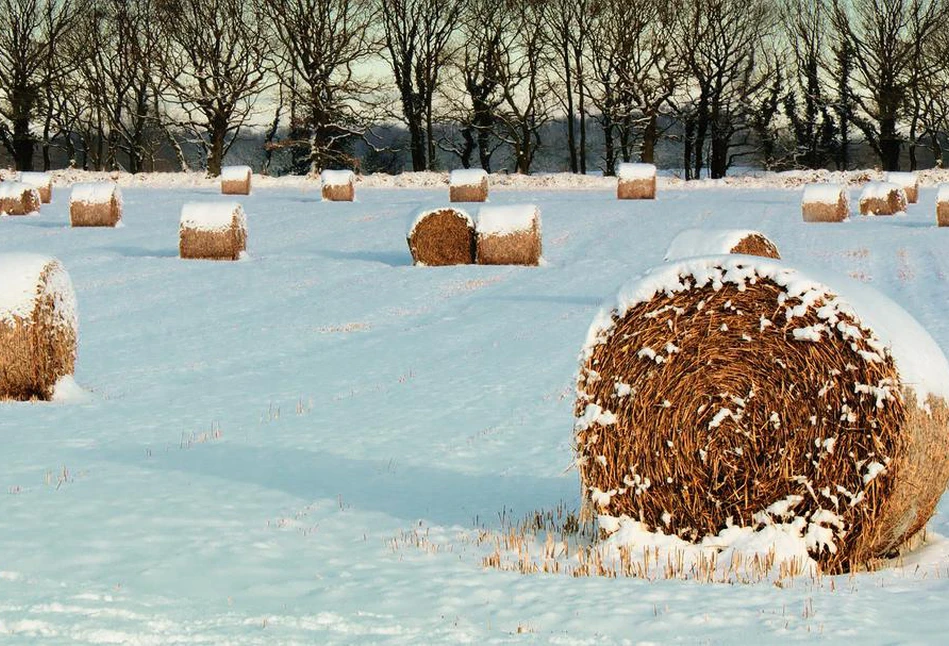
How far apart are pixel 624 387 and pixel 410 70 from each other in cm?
5989

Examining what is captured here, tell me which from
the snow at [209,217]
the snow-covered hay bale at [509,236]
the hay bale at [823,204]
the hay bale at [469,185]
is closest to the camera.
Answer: the snow-covered hay bale at [509,236]

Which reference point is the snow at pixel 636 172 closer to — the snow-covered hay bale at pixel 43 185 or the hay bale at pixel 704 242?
the snow-covered hay bale at pixel 43 185

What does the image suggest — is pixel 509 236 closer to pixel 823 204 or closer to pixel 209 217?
pixel 209 217

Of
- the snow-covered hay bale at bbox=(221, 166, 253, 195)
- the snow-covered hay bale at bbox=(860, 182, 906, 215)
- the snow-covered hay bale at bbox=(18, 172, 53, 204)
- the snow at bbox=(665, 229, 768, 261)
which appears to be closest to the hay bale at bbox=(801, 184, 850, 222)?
the snow-covered hay bale at bbox=(860, 182, 906, 215)

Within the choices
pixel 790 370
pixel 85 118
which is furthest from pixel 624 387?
pixel 85 118

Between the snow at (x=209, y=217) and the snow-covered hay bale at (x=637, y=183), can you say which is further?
the snow-covered hay bale at (x=637, y=183)

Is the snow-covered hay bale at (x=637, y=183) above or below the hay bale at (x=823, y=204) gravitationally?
above

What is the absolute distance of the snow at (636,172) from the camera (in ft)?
132

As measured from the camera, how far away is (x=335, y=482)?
28.9 feet

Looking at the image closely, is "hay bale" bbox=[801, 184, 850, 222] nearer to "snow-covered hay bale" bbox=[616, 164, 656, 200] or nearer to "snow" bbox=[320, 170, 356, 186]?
"snow-covered hay bale" bbox=[616, 164, 656, 200]

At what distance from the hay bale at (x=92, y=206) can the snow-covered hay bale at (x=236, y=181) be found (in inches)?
481

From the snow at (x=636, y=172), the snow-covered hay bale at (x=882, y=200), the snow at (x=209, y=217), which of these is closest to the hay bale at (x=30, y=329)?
the snow at (x=209, y=217)

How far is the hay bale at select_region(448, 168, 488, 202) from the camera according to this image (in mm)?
40031

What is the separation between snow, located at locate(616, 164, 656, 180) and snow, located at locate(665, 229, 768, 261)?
2593 cm
